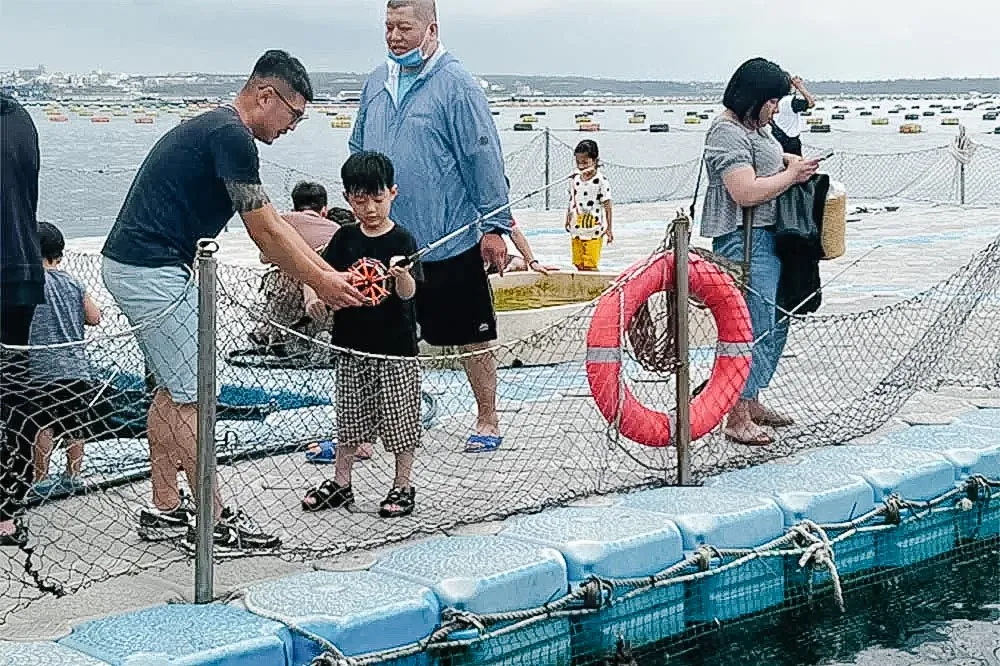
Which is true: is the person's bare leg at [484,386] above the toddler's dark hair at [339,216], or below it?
below

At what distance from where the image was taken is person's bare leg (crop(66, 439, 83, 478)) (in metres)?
5.56

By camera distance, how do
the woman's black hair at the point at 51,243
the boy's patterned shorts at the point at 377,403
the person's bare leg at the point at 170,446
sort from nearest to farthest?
the person's bare leg at the point at 170,446, the boy's patterned shorts at the point at 377,403, the woman's black hair at the point at 51,243

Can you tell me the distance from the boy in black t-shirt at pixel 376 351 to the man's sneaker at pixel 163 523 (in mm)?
546

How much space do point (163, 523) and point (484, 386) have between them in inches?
70.6

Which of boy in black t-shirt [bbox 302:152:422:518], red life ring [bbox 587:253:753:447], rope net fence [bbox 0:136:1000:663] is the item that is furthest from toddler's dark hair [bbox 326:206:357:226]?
red life ring [bbox 587:253:753:447]

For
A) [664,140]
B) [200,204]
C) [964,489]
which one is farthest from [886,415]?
[664,140]

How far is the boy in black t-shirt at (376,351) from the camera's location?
5469 mm

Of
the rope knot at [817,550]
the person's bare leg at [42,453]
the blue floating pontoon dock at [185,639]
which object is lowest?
the rope knot at [817,550]

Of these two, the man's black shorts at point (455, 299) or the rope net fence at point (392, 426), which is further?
the man's black shorts at point (455, 299)

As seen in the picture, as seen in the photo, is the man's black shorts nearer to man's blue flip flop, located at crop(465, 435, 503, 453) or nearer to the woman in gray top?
man's blue flip flop, located at crop(465, 435, 503, 453)

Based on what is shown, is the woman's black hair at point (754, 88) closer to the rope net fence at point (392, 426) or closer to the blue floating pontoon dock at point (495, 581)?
the rope net fence at point (392, 426)

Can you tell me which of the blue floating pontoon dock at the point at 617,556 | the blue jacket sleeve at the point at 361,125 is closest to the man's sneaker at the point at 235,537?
the blue floating pontoon dock at the point at 617,556

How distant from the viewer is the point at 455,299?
21.1 ft

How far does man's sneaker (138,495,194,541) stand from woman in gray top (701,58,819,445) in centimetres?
257
